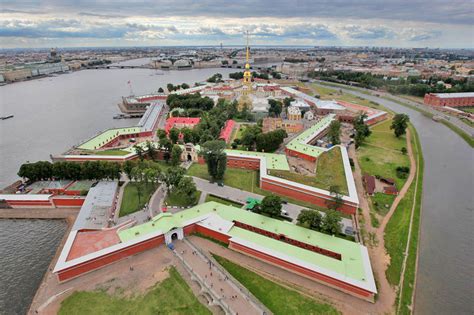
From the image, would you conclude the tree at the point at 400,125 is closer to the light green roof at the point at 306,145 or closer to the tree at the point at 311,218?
the light green roof at the point at 306,145

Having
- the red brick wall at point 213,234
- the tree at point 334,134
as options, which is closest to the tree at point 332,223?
the red brick wall at point 213,234

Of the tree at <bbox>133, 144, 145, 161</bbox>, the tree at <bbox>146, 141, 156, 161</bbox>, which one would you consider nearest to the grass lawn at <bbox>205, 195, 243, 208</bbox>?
the tree at <bbox>146, 141, 156, 161</bbox>

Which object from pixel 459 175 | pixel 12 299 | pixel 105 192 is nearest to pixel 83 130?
pixel 105 192

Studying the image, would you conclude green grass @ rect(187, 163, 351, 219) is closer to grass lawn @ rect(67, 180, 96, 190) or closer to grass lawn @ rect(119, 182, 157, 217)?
grass lawn @ rect(119, 182, 157, 217)

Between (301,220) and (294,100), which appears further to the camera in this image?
(294,100)

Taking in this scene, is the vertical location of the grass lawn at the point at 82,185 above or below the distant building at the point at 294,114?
below

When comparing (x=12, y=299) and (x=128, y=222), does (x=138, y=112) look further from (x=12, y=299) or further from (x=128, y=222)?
(x=12, y=299)
